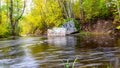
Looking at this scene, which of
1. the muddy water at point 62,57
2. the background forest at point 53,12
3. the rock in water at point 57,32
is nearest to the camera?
the muddy water at point 62,57

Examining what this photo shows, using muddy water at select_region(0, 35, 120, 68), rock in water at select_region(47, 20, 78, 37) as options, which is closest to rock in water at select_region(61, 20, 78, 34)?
rock in water at select_region(47, 20, 78, 37)

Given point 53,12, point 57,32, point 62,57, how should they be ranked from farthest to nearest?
point 53,12, point 57,32, point 62,57

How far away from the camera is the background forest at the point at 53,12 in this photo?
38.8 m

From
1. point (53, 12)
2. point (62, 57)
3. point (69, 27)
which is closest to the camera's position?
point (62, 57)

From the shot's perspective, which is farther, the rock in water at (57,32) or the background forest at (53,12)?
the rock in water at (57,32)

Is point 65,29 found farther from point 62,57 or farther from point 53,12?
point 62,57

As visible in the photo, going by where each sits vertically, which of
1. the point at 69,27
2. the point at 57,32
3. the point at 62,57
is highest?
the point at 62,57

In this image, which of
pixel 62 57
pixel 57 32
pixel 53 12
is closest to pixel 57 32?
pixel 57 32

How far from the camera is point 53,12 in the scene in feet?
177

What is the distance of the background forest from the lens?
38.8 metres

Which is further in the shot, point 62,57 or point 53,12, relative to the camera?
point 53,12

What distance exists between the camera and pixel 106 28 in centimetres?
3581

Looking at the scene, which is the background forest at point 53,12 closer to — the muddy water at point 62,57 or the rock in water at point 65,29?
the rock in water at point 65,29

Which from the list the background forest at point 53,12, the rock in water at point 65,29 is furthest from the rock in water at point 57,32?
the background forest at point 53,12
